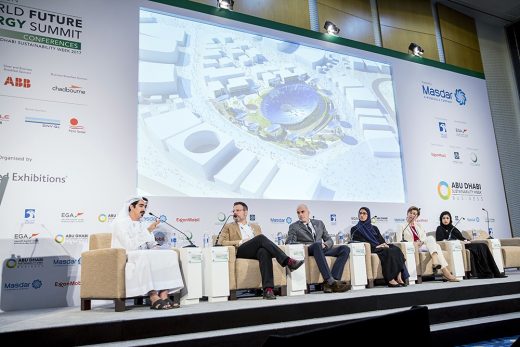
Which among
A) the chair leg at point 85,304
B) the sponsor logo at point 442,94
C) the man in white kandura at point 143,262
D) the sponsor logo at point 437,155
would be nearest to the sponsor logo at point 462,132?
the sponsor logo at point 442,94

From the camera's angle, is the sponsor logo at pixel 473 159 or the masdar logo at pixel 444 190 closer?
the masdar logo at pixel 444 190

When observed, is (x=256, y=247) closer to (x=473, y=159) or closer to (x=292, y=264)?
(x=292, y=264)

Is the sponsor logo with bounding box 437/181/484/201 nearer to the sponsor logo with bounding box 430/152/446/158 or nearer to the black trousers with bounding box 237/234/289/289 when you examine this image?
the sponsor logo with bounding box 430/152/446/158

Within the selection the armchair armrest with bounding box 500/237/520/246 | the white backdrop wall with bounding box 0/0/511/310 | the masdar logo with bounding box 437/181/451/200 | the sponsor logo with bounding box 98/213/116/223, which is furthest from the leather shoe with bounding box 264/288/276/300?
the armchair armrest with bounding box 500/237/520/246

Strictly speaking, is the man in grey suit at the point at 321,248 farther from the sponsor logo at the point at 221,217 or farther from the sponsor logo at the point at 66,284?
the sponsor logo at the point at 66,284

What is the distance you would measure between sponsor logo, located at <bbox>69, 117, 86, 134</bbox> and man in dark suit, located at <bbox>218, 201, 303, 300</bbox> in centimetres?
167

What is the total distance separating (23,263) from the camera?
4.03 m

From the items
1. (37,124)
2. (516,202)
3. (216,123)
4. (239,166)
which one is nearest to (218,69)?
(216,123)

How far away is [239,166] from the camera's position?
17.0ft

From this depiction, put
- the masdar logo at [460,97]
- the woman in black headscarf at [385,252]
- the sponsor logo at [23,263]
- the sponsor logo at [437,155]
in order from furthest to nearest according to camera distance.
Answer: the masdar logo at [460,97] → the sponsor logo at [437,155] → the woman in black headscarf at [385,252] → the sponsor logo at [23,263]

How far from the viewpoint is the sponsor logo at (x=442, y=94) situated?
7141mm

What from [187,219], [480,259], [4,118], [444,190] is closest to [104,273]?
[187,219]

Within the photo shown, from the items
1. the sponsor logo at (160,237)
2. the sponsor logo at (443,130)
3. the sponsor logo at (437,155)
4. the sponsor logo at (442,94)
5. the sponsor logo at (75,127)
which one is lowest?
the sponsor logo at (160,237)

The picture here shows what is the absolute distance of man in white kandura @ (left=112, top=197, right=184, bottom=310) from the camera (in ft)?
10.9
